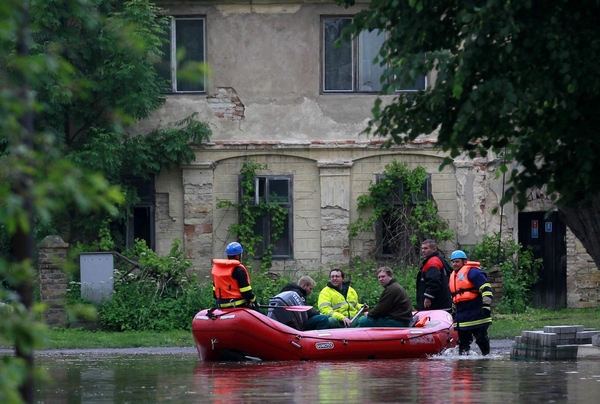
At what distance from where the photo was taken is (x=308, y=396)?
1135 centimetres

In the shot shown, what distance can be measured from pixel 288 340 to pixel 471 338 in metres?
2.87

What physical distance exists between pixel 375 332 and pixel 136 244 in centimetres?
822

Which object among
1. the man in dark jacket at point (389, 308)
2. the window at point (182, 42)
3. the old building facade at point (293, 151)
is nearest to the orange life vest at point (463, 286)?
the man in dark jacket at point (389, 308)

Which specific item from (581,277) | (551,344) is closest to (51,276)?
(551,344)

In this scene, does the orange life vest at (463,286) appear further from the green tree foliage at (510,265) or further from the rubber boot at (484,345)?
the green tree foliage at (510,265)

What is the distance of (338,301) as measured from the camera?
17844 mm

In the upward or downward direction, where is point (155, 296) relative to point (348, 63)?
downward

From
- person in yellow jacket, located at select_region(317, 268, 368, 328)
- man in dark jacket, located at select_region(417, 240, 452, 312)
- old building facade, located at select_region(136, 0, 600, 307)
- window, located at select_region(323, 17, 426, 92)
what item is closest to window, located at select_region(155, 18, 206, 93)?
old building facade, located at select_region(136, 0, 600, 307)

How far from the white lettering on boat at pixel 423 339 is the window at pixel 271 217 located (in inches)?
304

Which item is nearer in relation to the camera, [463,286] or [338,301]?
[463,286]

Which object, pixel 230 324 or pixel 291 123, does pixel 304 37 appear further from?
pixel 230 324

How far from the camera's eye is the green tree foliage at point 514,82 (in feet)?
28.3

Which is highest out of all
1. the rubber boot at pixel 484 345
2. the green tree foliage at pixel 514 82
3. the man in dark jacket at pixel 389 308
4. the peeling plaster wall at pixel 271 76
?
the peeling plaster wall at pixel 271 76

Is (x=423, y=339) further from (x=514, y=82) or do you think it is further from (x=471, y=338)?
(x=514, y=82)
